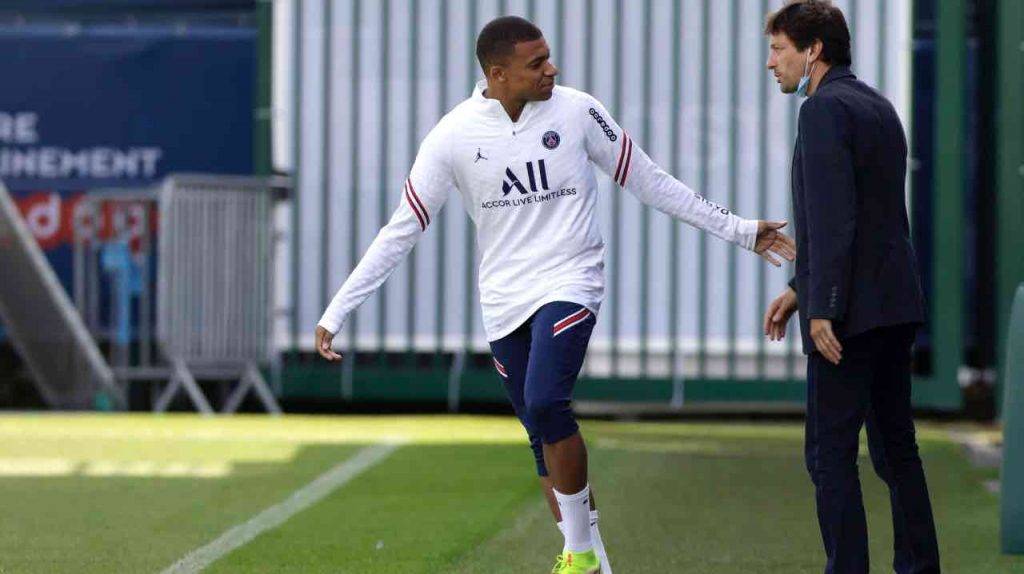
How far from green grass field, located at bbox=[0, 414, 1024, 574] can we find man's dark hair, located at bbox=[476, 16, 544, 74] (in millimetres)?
1684

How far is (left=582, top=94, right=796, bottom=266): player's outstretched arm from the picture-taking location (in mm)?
6516

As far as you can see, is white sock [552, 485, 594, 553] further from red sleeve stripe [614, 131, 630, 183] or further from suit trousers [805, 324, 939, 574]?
red sleeve stripe [614, 131, 630, 183]

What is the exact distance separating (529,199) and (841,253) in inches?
43.1

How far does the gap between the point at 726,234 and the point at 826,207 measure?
89 centimetres

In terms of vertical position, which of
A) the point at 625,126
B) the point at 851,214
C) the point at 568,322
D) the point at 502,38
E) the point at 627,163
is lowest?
the point at 568,322

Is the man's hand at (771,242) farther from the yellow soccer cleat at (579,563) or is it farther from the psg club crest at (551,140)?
the yellow soccer cleat at (579,563)


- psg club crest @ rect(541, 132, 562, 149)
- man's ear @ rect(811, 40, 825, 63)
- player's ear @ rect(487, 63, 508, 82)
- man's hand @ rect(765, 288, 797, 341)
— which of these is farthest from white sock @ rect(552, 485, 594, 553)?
man's ear @ rect(811, 40, 825, 63)

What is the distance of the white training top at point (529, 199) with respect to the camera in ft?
21.0

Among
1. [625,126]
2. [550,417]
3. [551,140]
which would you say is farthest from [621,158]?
[625,126]

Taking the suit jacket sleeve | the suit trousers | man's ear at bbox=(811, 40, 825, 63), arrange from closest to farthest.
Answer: the suit jacket sleeve, the suit trousers, man's ear at bbox=(811, 40, 825, 63)

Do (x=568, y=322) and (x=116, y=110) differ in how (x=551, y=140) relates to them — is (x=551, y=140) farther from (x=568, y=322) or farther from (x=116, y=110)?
(x=116, y=110)

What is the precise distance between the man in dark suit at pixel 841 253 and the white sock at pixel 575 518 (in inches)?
32.7

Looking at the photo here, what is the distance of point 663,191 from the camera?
21.7 ft

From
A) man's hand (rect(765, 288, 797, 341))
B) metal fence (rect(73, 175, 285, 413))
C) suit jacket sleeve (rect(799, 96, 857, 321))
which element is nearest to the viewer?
suit jacket sleeve (rect(799, 96, 857, 321))
